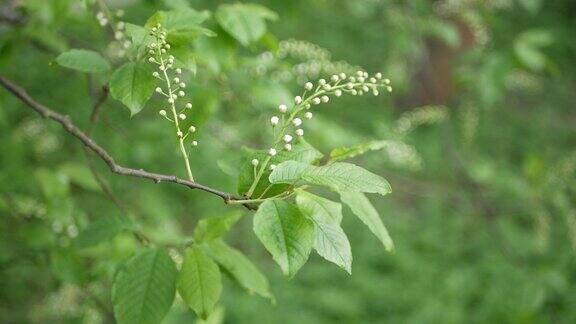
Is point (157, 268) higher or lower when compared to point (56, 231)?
higher

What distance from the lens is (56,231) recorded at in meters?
2.37

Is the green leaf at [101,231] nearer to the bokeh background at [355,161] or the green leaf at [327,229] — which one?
the bokeh background at [355,161]

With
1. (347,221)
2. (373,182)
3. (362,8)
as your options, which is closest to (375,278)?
(347,221)

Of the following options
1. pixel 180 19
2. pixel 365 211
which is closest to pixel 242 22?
pixel 180 19

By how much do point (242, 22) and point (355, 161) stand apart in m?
2.78

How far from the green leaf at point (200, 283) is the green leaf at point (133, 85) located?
0.40 m

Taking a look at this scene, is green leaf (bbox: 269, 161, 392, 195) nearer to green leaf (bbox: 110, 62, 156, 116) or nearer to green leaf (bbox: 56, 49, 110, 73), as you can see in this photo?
green leaf (bbox: 110, 62, 156, 116)

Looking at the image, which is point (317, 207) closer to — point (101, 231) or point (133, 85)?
point (133, 85)

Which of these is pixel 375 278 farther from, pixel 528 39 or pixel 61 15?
pixel 61 15

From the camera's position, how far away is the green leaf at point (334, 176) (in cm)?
118

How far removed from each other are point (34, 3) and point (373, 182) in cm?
160

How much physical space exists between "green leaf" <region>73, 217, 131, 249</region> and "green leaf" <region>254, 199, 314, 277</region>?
2.25ft

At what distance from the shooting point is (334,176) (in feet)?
3.91

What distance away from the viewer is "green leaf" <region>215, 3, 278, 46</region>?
193cm
